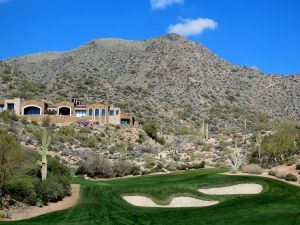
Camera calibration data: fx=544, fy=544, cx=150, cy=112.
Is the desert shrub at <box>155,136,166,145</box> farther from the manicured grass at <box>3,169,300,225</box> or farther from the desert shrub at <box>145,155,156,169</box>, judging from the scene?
the manicured grass at <box>3,169,300,225</box>

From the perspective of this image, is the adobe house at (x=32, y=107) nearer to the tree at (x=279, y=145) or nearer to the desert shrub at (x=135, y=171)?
the desert shrub at (x=135, y=171)

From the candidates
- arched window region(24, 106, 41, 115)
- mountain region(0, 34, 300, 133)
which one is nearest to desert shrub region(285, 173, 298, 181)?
arched window region(24, 106, 41, 115)

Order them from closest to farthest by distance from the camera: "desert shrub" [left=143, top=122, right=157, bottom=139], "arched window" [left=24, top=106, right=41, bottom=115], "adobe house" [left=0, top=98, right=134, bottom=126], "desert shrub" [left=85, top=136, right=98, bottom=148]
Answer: "desert shrub" [left=85, top=136, right=98, bottom=148], "adobe house" [left=0, top=98, right=134, bottom=126], "arched window" [left=24, top=106, right=41, bottom=115], "desert shrub" [left=143, top=122, right=157, bottom=139]

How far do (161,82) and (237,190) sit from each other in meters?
86.6

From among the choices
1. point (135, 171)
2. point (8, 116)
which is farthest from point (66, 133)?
point (135, 171)

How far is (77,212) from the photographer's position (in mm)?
32969

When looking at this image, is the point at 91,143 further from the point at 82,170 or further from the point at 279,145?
the point at 279,145

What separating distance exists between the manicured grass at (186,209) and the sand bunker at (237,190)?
0.69 metres

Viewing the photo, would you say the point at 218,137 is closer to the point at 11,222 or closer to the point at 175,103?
the point at 175,103

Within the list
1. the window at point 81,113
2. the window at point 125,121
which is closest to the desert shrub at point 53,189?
the window at point 81,113

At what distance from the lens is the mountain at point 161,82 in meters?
108

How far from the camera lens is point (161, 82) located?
12781cm

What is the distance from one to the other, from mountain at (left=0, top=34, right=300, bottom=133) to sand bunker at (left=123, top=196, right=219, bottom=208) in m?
59.2

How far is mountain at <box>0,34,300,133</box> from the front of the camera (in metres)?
108
